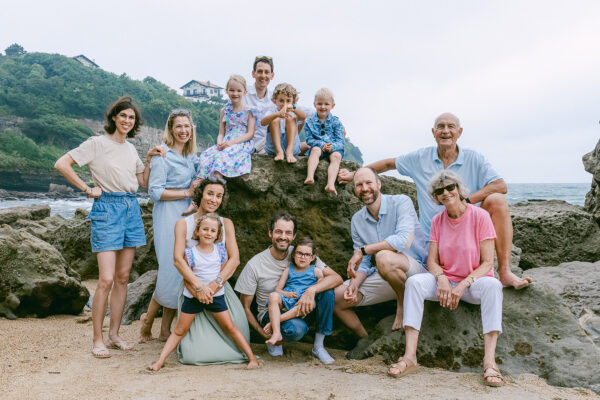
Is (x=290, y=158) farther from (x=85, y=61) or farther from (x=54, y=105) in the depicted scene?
(x=85, y=61)

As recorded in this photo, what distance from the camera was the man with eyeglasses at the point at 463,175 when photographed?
13.5 feet

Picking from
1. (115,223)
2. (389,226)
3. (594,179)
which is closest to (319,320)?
(389,226)

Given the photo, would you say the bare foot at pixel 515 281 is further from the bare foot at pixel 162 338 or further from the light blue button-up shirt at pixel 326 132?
the bare foot at pixel 162 338

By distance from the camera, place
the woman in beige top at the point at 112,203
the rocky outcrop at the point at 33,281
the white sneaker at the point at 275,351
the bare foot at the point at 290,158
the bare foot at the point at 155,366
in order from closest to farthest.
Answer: the bare foot at the point at 155,366 → the woman in beige top at the point at 112,203 → the white sneaker at the point at 275,351 → the bare foot at the point at 290,158 → the rocky outcrop at the point at 33,281

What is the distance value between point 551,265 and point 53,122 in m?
63.3

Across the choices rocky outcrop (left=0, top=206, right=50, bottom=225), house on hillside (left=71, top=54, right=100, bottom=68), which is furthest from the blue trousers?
house on hillside (left=71, top=54, right=100, bottom=68)

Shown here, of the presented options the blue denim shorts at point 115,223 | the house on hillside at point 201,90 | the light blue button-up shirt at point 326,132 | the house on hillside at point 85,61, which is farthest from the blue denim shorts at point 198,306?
the house on hillside at point 85,61

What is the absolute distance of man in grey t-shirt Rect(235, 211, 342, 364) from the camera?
4152 mm

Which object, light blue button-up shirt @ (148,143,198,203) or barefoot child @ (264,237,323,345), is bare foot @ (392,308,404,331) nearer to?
barefoot child @ (264,237,323,345)

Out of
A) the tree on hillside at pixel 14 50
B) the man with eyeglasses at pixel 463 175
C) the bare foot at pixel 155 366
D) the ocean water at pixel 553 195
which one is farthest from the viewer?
the tree on hillside at pixel 14 50

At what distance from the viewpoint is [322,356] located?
13.9 feet

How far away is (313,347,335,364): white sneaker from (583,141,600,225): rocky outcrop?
679 centimetres

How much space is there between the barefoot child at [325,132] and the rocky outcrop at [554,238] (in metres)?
4.04

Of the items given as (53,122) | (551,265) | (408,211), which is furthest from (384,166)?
(53,122)
